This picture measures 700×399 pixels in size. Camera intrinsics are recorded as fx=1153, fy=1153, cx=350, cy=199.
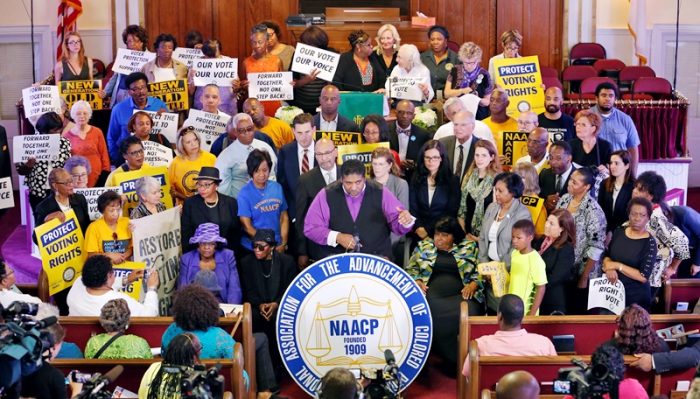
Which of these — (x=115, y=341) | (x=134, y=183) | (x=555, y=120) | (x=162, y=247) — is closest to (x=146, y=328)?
(x=115, y=341)

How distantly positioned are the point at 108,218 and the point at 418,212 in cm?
255

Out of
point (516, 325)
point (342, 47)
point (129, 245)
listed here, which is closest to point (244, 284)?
point (129, 245)

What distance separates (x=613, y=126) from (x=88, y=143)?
5.03 meters

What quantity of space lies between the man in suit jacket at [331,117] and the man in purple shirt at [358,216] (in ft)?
5.40

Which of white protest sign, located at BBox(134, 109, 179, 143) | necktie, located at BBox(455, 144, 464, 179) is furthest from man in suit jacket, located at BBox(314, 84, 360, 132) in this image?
white protest sign, located at BBox(134, 109, 179, 143)

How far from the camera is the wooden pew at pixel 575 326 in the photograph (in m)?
7.91

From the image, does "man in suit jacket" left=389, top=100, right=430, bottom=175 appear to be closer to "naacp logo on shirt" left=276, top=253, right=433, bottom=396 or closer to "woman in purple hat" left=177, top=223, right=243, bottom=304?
"woman in purple hat" left=177, top=223, right=243, bottom=304

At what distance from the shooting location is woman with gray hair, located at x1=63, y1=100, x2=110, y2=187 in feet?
36.1

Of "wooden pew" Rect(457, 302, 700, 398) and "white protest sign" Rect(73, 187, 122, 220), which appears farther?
"white protest sign" Rect(73, 187, 122, 220)

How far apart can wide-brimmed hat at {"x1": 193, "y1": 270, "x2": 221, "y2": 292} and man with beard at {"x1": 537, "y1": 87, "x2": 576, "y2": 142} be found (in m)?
3.81

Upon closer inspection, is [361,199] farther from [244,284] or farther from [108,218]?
[108,218]

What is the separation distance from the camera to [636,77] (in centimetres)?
1505

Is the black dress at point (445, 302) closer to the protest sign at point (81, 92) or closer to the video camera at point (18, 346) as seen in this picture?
the video camera at point (18, 346)

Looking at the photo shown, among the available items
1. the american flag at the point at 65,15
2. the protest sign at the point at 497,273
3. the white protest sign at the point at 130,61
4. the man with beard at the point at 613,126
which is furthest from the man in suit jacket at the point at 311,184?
the american flag at the point at 65,15
